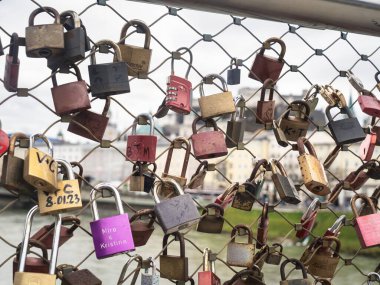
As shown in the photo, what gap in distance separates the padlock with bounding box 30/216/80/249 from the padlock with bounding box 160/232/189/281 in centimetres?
14

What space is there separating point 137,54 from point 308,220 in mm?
436

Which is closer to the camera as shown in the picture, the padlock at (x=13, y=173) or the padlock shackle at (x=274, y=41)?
the padlock at (x=13, y=173)

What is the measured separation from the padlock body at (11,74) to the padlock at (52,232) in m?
0.19

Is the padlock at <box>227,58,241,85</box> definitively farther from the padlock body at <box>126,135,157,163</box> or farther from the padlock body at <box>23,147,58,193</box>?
the padlock body at <box>23,147,58,193</box>

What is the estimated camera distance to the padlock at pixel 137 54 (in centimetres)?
79

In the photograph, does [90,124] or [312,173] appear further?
[312,173]

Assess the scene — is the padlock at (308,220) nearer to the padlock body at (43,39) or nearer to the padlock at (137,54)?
the padlock at (137,54)

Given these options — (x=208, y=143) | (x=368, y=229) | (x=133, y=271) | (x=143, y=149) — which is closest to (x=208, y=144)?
(x=208, y=143)

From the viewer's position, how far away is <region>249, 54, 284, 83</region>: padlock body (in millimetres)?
951

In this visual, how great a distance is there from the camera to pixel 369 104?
100 centimetres

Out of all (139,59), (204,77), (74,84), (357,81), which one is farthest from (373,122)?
(74,84)

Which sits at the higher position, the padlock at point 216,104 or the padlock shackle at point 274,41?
the padlock shackle at point 274,41

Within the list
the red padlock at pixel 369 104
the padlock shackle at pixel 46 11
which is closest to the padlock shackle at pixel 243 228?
the red padlock at pixel 369 104

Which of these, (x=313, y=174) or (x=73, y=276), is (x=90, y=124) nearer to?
(x=73, y=276)
